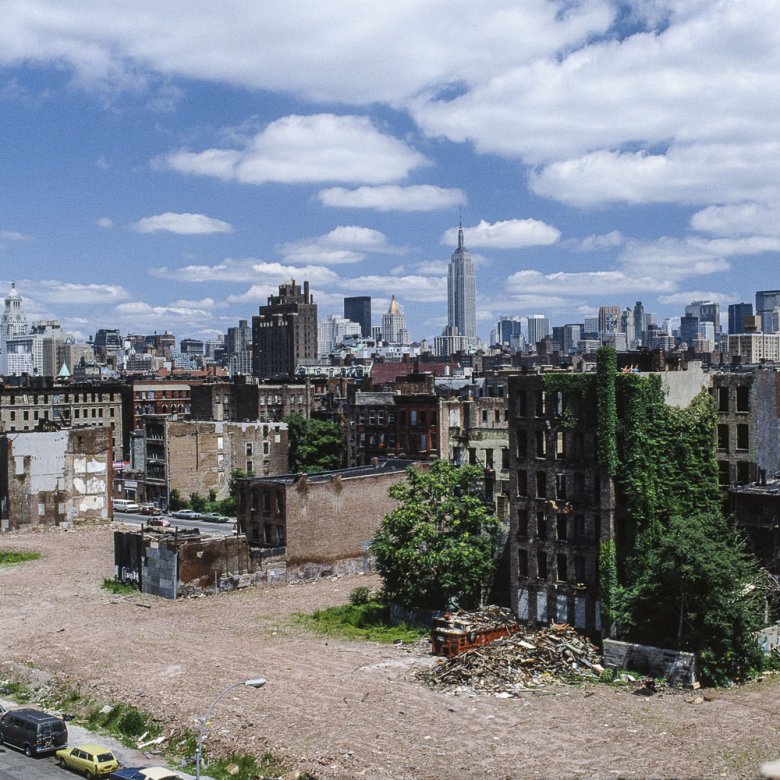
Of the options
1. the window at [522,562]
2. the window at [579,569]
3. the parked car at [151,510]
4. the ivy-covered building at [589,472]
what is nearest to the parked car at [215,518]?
the parked car at [151,510]

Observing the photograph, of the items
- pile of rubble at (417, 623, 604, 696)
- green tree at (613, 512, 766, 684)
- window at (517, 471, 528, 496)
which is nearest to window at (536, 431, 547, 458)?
window at (517, 471, 528, 496)

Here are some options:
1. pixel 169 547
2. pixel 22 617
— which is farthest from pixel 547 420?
pixel 22 617

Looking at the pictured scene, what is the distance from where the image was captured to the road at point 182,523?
106125mm

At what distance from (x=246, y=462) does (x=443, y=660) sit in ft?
249

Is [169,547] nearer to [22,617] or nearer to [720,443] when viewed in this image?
[22,617]

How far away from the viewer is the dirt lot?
4269 centimetres

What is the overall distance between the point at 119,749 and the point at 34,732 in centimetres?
369

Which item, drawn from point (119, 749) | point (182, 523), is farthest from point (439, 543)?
point (182, 523)

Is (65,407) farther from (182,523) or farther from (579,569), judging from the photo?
(579,569)

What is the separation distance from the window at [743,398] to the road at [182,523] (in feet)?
173

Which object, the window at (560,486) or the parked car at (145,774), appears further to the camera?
the window at (560,486)

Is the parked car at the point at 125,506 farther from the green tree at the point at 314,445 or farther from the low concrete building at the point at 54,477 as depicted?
the green tree at the point at 314,445

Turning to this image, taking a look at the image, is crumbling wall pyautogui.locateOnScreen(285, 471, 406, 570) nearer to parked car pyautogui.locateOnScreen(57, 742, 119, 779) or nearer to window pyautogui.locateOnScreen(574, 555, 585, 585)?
window pyautogui.locateOnScreen(574, 555, 585, 585)

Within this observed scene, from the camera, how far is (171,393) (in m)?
176
